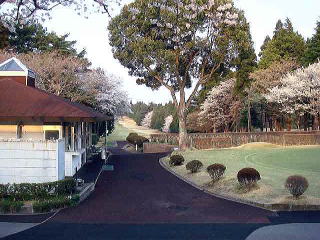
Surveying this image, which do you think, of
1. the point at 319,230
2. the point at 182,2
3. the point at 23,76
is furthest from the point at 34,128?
the point at 182,2

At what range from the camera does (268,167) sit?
26.5 metres

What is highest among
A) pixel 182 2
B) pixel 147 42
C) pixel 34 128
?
pixel 182 2

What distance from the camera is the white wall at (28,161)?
16.6m

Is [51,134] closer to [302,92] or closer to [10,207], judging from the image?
[10,207]

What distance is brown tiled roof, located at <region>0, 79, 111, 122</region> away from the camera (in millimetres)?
18969

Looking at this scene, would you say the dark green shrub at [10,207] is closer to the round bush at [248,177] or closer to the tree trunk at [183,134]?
the round bush at [248,177]

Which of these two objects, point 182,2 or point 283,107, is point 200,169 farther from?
point 283,107

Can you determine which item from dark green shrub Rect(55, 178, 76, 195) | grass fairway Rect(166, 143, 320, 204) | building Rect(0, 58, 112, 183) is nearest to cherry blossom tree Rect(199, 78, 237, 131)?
grass fairway Rect(166, 143, 320, 204)

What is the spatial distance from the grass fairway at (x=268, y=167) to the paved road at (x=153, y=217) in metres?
1.52

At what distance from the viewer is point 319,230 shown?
12125 mm

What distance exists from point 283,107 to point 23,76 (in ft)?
121

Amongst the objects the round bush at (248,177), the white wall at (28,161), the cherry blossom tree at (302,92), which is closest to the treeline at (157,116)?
the cherry blossom tree at (302,92)

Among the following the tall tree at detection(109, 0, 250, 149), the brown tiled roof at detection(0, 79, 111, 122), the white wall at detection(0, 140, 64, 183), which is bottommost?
the white wall at detection(0, 140, 64, 183)

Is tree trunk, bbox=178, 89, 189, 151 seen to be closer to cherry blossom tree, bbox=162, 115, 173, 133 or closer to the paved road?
the paved road
